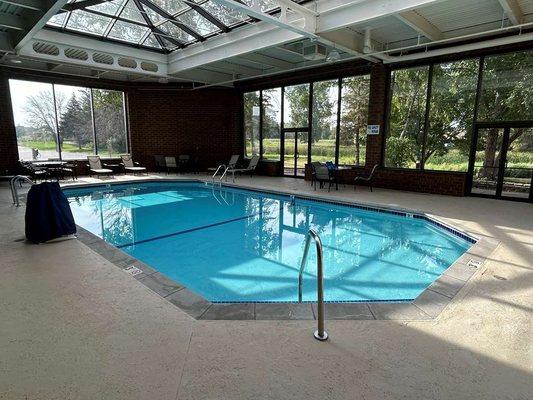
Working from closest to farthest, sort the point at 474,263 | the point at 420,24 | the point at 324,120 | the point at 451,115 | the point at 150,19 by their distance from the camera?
1. the point at 474,263
2. the point at 420,24
3. the point at 451,115
4. the point at 150,19
5. the point at 324,120

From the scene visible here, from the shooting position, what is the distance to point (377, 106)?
8516mm

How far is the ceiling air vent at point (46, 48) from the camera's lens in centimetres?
779

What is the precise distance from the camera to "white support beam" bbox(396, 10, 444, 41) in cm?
571

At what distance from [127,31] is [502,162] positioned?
9.67 m

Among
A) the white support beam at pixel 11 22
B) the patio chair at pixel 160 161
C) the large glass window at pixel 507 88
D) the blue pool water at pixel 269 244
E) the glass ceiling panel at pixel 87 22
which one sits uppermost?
the glass ceiling panel at pixel 87 22

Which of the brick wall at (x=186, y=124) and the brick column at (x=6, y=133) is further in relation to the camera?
the brick wall at (x=186, y=124)

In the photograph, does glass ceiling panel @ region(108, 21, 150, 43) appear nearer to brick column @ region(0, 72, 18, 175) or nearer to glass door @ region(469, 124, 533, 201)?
brick column @ region(0, 72, 18, 175)

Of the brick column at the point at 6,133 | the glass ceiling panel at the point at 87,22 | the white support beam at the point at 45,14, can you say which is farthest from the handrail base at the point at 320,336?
the brick column at the point at 6,133

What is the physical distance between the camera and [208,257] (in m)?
4.34

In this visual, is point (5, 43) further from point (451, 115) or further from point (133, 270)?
point (451, 115)

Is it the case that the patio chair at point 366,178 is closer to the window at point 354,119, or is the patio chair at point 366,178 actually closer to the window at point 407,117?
the window at point 354,119

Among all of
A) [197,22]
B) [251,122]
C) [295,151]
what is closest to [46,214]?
[197,22]

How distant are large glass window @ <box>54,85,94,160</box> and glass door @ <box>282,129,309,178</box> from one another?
703 centimetres

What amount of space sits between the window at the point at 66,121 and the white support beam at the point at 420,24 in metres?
10.0
